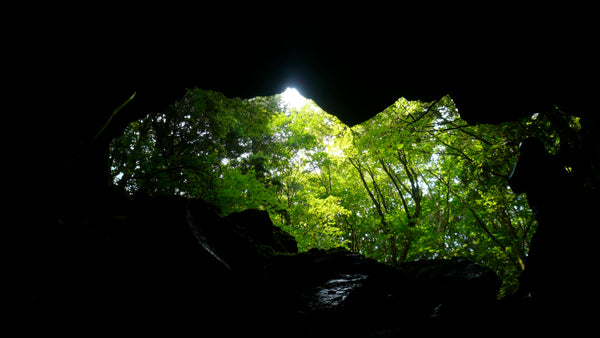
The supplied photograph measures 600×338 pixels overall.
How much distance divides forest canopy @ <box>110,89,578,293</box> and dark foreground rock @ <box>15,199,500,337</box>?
283 cm

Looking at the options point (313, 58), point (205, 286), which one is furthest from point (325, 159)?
point (205, 286)

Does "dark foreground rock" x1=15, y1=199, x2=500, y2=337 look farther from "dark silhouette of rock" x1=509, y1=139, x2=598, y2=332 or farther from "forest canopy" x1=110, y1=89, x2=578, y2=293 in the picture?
"forest canopy" x1=110, y1=89, x2=578, y2=293

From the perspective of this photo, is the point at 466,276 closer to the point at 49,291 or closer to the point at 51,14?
the point at 49,291

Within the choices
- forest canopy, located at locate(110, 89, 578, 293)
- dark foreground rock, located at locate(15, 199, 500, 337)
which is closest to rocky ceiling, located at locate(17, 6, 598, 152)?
forest canopy, located at locate(110, 89, 578, 293)

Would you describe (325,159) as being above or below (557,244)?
above

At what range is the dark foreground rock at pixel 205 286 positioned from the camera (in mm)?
2990

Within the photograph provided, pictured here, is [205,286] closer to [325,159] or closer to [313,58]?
[313,58]

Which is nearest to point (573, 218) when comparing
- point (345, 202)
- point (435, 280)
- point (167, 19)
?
point (435, 280)

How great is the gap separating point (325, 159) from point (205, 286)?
50.3 feet

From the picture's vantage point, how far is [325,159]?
1838 centimetres

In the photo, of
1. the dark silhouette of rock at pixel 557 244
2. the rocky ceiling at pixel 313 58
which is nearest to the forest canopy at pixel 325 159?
the rocky ceiling at pixel 313 58

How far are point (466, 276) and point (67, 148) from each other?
26.8 feet

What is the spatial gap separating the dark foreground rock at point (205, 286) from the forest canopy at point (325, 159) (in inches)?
112

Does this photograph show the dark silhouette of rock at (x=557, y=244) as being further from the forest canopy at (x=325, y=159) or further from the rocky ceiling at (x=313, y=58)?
the forest canopy at (x=325, y=159)
